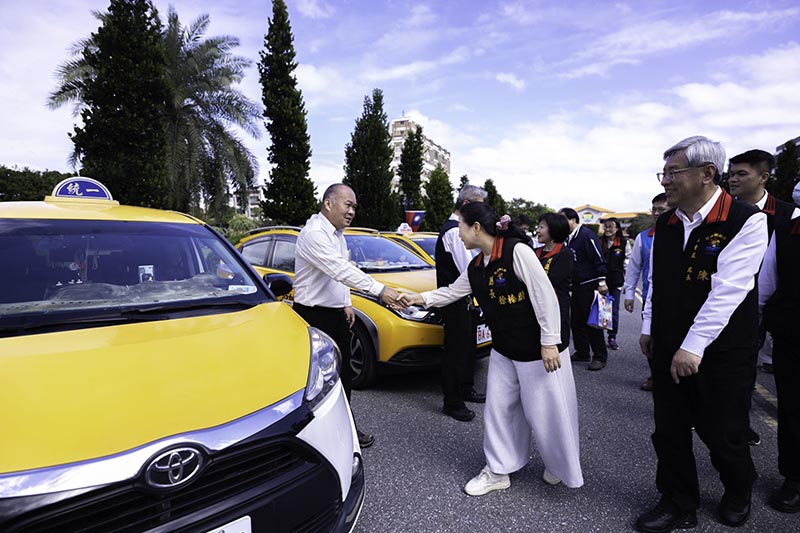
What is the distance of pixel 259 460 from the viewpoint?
1510 mm

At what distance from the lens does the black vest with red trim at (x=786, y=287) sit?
7.94ft

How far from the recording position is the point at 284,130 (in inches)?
695

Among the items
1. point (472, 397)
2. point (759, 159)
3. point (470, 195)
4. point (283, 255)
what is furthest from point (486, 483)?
point (283, 255)

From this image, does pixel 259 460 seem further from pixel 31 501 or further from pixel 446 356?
pixel 446 356

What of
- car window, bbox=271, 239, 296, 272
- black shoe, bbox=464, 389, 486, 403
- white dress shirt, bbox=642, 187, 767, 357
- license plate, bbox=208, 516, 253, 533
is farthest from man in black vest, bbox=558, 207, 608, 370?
license plate, bbox=208, 516, 253, 533

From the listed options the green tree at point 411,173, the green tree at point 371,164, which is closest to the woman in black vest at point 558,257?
the green tree at point 371,164

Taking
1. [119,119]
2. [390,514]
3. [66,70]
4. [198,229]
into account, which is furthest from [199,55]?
[390,514]

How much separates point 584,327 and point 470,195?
263 centimetres

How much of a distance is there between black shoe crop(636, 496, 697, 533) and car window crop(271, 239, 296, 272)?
4.02m

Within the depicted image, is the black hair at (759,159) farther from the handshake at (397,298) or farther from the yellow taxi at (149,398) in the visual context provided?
the yellow taxi at (149,398)

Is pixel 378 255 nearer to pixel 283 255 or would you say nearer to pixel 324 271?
pixel 283 255

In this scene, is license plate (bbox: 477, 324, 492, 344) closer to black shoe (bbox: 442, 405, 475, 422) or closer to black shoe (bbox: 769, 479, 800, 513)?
black shoe (bbox: 442, 405, 475, 422)

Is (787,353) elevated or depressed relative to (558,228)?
depressed

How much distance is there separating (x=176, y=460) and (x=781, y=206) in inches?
148
